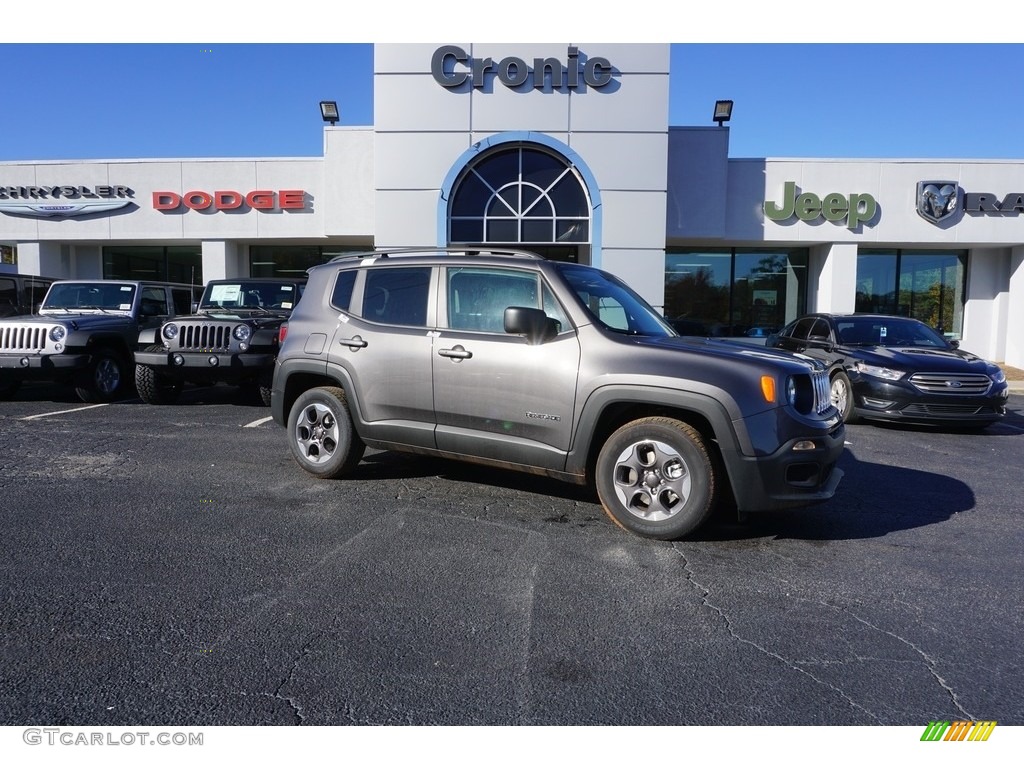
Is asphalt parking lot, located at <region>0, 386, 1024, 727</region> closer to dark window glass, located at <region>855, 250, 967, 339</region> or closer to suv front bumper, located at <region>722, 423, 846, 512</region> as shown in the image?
suv front bumper, located at <region>722, 423, 846, 512</region>

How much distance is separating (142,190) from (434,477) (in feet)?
57.1

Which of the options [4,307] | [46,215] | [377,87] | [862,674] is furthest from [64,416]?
[46,215]

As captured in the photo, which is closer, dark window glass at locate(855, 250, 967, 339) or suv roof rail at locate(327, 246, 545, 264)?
suv roof rail at locate(327, 246, 545, 264)

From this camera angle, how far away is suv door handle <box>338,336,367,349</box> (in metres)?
5.59

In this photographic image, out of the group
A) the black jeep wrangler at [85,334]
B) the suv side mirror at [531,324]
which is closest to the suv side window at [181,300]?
the black jeep wrangler at [85,334]

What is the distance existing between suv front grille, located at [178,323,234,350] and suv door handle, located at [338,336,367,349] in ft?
13.5

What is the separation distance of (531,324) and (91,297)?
30.1 feet

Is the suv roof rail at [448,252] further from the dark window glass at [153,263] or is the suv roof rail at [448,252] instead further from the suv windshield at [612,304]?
the dark window glass at [153,263]

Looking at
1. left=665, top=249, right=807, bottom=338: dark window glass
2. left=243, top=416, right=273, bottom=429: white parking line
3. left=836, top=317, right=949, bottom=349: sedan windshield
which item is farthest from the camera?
left=665, top=249, right=807, bottom=338: dark window glass

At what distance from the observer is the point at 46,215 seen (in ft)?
65.4

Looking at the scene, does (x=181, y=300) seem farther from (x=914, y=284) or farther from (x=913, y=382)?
(x=914, y=284)

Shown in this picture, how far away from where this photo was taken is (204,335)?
9188mm

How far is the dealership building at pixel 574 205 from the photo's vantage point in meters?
16.1

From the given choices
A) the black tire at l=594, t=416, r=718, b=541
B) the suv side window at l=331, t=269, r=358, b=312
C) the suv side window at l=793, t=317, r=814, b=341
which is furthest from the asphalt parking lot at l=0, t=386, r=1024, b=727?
the suv side window at l=793, t=317, r=814, b=341
